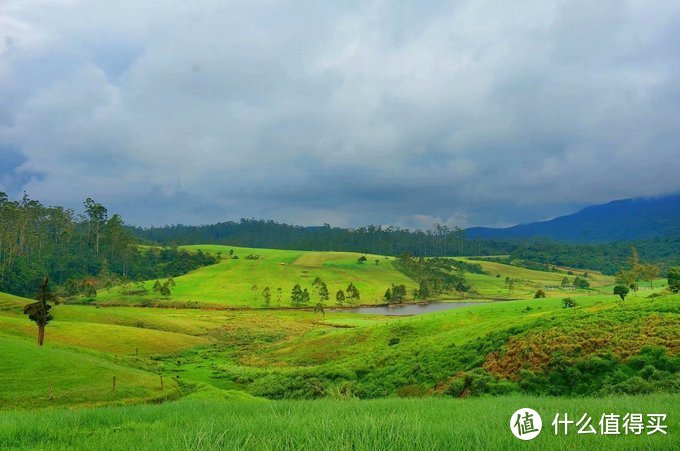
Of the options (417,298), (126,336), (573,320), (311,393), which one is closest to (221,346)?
(126,336)

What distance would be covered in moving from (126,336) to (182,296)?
83708 mm

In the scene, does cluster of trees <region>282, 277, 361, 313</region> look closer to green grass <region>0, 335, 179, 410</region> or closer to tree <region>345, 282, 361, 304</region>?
tree <region>345, 282, 361, 304</region>

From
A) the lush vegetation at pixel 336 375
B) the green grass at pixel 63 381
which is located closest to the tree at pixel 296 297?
the lush vegetation at pixel 336 375

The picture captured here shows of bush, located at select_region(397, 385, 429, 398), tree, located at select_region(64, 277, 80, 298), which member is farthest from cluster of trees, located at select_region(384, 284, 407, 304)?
bush, located at select_region(397, 385, 429, 398)

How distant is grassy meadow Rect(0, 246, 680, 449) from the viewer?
20.5ft

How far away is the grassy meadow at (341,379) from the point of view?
6.24m

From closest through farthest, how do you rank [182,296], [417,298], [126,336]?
1. [126,336]
2. [182,296]
3. [417,298]

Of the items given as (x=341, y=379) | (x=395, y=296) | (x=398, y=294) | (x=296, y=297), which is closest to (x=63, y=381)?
(x=341, y=379)

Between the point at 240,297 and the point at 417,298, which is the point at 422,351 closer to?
the point at 240,297

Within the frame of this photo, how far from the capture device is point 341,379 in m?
42.7

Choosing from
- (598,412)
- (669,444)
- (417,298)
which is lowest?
(417,298)

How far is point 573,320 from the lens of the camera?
A: 3528cm

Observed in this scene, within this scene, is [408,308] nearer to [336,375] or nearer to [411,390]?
[336,375]

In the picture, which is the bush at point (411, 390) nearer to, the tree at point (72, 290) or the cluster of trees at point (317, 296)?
the cluster of trees at point (317, 296)
